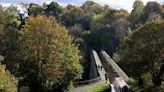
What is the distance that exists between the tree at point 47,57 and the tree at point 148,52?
876 cm

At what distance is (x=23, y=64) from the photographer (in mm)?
47312

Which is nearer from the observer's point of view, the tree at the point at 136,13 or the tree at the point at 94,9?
the tree at the point at 136,13

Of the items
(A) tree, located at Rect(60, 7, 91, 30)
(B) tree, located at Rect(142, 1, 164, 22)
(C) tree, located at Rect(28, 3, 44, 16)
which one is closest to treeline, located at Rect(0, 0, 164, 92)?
(B) tree, located at Rect(142, 1, 164, 22)

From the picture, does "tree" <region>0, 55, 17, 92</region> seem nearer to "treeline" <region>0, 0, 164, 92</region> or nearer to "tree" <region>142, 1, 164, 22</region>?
"treeline" <region>0, 0, 164, 92</region>

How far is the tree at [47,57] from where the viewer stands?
4672 cm

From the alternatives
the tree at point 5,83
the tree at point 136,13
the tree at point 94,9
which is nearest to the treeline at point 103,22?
the tree at point 136,13

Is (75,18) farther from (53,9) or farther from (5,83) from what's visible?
(5,83)

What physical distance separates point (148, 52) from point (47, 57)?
459 inches

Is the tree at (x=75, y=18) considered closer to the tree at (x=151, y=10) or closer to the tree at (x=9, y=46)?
the tree at (x=151, y=10)

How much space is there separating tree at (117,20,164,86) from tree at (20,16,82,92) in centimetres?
876

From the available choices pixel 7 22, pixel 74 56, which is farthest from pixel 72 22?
pixel 74 56

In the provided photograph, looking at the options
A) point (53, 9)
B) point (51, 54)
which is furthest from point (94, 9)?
point (51, 54)

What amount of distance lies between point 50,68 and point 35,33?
428 centimetres

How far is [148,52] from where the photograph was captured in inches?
1606
